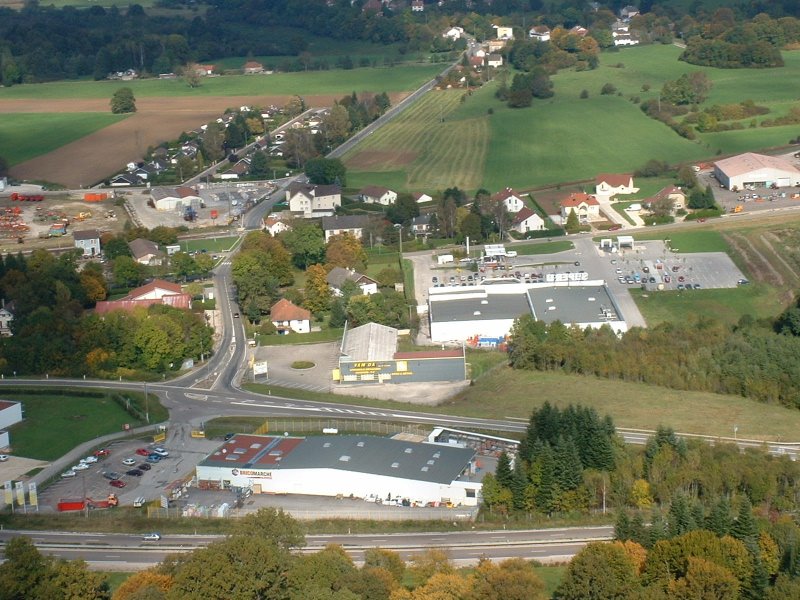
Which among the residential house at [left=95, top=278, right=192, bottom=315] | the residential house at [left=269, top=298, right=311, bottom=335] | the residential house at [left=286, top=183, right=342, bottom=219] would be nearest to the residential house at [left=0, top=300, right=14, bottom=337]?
the residential house at [left=95, top=278, right=192, bottom=315]

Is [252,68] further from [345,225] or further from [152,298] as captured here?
[152,298]

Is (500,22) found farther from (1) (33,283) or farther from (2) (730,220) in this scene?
(1) (33,283)

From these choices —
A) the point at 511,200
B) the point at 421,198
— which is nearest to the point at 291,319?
the point at 511,200

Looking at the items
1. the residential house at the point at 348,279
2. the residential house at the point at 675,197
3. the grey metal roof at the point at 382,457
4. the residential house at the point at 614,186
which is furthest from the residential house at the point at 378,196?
the grey metal roof at the point at 382,457

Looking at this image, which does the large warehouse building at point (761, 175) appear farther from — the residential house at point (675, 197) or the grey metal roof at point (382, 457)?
the grey metal roof at point (382, 457)

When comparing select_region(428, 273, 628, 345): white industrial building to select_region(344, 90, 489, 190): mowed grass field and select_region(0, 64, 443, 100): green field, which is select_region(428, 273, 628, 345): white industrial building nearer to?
select_region(344, 90, 489, 190): mowed grass field
